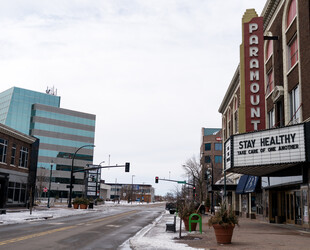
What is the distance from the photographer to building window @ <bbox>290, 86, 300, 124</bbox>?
2348 cm

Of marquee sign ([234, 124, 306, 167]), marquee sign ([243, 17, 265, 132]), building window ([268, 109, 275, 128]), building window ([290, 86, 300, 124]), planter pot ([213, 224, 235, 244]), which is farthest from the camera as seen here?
building window ([268, 109, 275, 128])

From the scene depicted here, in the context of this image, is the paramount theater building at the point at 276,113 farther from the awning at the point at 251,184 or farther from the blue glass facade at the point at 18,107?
the blue glass facade at the point at 18,107

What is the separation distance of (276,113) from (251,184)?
362 inches

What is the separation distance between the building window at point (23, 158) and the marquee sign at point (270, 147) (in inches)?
1270

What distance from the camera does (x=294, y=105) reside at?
24250 millimetres

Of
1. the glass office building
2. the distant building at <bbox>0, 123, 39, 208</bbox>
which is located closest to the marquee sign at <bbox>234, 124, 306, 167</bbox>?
the distant building at <bbox>0, 123, 39, 208</bbox>

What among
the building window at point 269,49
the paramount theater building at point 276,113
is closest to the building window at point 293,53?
the paramount theater building at point 276,113

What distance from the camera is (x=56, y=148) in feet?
384

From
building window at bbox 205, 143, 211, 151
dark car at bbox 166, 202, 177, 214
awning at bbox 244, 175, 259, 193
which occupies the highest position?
building window at bbox 205, 143, 211, 151

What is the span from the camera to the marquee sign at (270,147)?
19.8 m

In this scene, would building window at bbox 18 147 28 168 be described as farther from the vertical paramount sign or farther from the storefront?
the vertical paramount sign

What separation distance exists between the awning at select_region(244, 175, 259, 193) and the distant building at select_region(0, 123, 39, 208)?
891 inches

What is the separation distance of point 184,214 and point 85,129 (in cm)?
10685

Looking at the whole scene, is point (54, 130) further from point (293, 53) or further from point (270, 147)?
point (270, 147)
